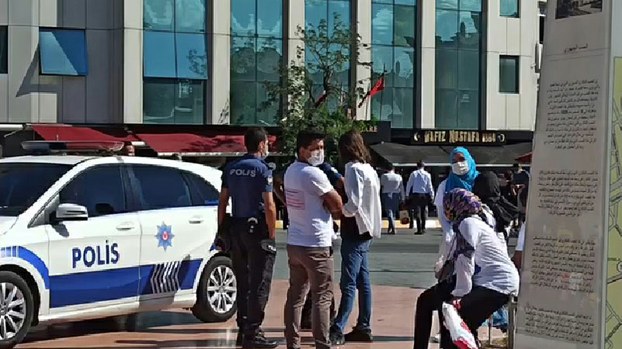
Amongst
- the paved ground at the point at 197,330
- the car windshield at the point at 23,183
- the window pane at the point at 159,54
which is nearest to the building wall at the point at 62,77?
the window pane at the point at 159,54

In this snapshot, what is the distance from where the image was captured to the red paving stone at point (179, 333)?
34.0ft

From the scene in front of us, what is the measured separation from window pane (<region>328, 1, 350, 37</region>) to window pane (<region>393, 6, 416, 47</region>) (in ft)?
6.56

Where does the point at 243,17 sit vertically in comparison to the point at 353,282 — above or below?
above

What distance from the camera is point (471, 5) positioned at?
43062mm

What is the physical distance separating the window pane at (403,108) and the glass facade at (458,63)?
1.08 metres

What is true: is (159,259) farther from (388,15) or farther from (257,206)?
(388,15)

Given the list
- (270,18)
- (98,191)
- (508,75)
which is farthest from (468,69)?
(98,191)

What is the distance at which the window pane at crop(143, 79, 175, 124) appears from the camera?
1444 inches

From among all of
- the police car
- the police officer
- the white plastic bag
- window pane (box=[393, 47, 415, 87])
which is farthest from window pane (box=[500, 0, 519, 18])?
the white plastic bag

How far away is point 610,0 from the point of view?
569 centimetres

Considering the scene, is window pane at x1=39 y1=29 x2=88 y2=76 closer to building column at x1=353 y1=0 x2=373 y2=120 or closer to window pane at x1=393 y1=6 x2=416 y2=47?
building column at x1=353 y1=0 x2=373 y2=120

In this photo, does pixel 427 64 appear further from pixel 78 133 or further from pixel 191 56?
pixel 78 133

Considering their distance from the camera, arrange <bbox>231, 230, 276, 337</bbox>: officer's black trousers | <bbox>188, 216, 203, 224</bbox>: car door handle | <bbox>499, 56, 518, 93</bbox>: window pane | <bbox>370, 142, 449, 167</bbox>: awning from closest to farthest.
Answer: <bbox>231, 230, 276, 337</bbox>: officer's black trousers
<bbox>188, 216, 203, 224</bbox>: car door handle
<bbox>370, 142, 449, 167</bbox>: awning
<bbox>499, 56, 518, 93</bbox>: window pane

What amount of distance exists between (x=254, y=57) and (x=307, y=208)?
98.2 ft
